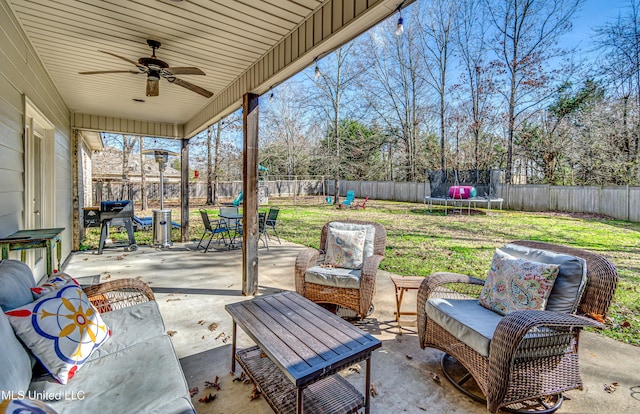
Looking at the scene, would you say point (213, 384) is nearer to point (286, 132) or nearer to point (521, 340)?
point (521, 340)

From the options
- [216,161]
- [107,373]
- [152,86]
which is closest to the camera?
[107,373]

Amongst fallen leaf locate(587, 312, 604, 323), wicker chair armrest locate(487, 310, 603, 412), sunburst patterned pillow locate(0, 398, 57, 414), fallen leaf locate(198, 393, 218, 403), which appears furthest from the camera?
fallen leaf locate(198, 393, 218, 403)

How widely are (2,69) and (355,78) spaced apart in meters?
16.8

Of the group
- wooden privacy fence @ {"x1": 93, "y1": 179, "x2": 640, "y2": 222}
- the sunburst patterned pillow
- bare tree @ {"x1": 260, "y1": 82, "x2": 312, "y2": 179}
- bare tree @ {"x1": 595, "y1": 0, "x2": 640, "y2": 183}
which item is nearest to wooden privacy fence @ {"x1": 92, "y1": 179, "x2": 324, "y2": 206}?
wooden privacy fence @ {"x1": 93, "y1": 179, "x2": 640, "y2": 222}

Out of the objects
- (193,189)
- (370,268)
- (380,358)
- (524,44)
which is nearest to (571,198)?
(524,44)

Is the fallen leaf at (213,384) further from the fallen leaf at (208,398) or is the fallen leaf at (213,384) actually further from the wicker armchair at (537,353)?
the wicker armchair at (537,353)

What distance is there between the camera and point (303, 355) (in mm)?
1588

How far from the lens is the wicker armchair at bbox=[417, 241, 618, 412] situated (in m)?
1.69

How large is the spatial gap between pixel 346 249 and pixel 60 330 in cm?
235

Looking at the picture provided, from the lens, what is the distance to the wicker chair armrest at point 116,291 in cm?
218

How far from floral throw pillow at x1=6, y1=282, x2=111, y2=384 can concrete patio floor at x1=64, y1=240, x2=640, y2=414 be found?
0.72 metres

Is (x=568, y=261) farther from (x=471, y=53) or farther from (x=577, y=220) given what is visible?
(x=471, y=53)

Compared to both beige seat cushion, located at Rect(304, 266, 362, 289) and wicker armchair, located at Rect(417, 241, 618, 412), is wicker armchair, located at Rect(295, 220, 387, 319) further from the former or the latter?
wicker armchair, located at Rect(417, 241, 618, 412)

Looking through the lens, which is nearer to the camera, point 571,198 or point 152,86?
point 152,86
